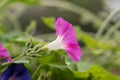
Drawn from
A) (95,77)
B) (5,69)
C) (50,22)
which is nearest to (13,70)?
(5,69)

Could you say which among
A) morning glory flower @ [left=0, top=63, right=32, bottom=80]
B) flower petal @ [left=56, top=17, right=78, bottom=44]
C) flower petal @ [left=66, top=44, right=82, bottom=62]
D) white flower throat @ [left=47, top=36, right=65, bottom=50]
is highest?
flower petal @ [left=56, top=17, right=78, bottom=44]

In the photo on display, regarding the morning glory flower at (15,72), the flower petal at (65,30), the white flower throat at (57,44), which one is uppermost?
the flower petal at (65,30)

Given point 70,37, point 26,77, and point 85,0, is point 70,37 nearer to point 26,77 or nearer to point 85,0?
point 26,77

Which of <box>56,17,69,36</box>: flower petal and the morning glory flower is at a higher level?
<box>56,17,69,36</box>: flower petal

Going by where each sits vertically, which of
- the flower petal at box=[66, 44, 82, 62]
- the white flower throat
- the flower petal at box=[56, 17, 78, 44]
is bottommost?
the flower petal at box=[66, 44, 82, 62]
